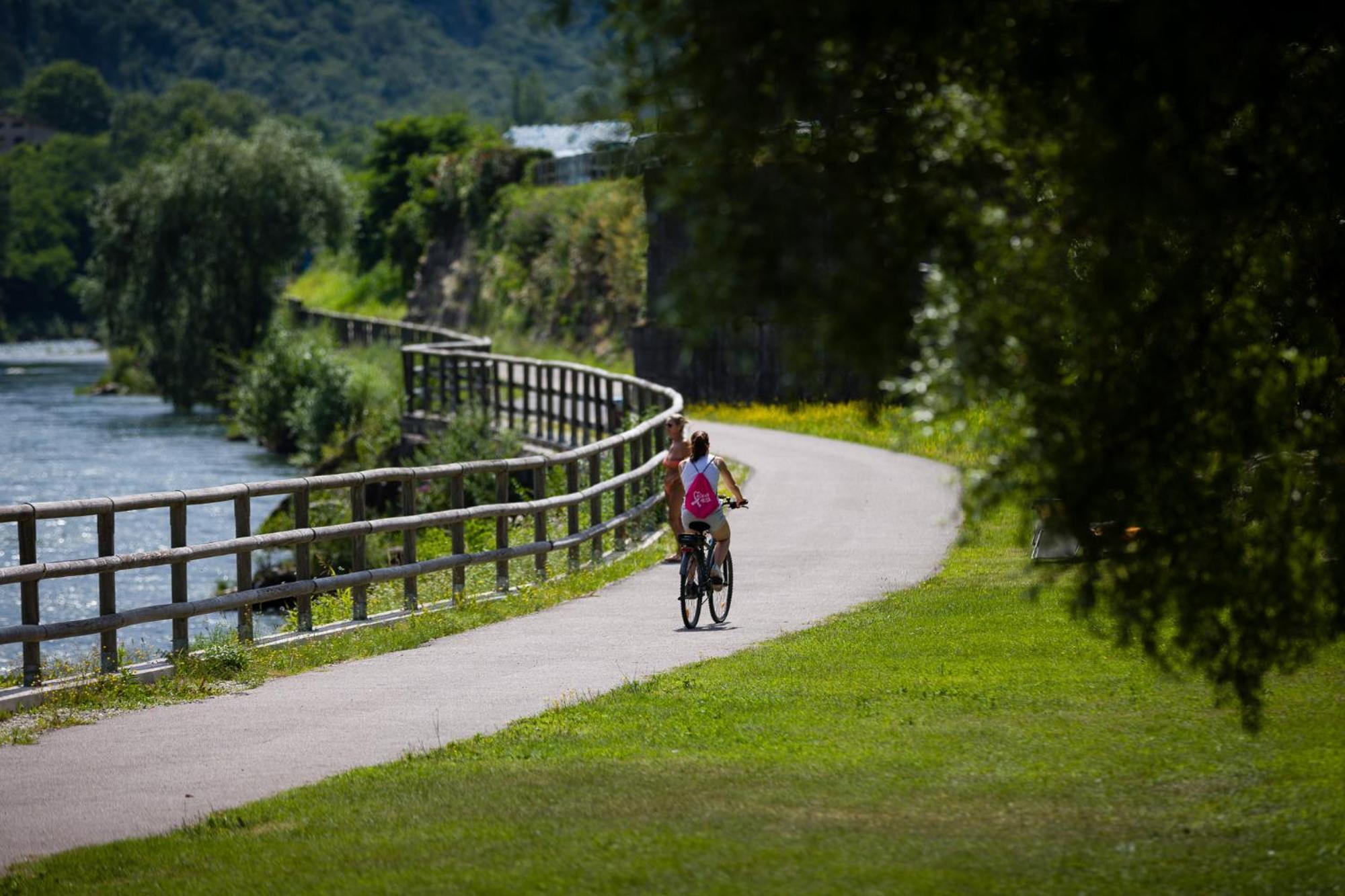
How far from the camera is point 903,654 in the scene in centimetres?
1241

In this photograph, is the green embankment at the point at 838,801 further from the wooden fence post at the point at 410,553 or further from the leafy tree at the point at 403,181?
the leafy tree at the point at 403,181

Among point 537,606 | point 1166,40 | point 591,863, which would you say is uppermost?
point 1166,40

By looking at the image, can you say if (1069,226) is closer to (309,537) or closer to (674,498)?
(309,537)

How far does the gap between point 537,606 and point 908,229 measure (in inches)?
397

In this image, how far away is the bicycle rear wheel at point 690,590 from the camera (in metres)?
14.6

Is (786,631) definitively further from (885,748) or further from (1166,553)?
(1166,553)

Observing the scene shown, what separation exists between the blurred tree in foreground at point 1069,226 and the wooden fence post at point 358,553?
28.0ft

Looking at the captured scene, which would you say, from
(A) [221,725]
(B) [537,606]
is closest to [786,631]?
(B) [537,606]

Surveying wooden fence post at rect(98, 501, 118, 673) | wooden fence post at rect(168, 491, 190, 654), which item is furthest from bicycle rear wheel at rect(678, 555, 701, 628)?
wooden fence post at rect(98, 501, 118, 673)

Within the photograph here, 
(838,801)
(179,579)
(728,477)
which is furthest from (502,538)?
(838,801)

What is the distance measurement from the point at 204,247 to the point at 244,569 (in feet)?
154

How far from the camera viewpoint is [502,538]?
57.8 feet

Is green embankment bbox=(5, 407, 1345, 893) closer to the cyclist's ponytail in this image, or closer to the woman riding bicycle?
the woman riding bicycle

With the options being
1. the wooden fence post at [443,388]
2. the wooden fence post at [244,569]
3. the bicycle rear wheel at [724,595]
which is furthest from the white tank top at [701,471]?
the wooden fence post at [443,388]
